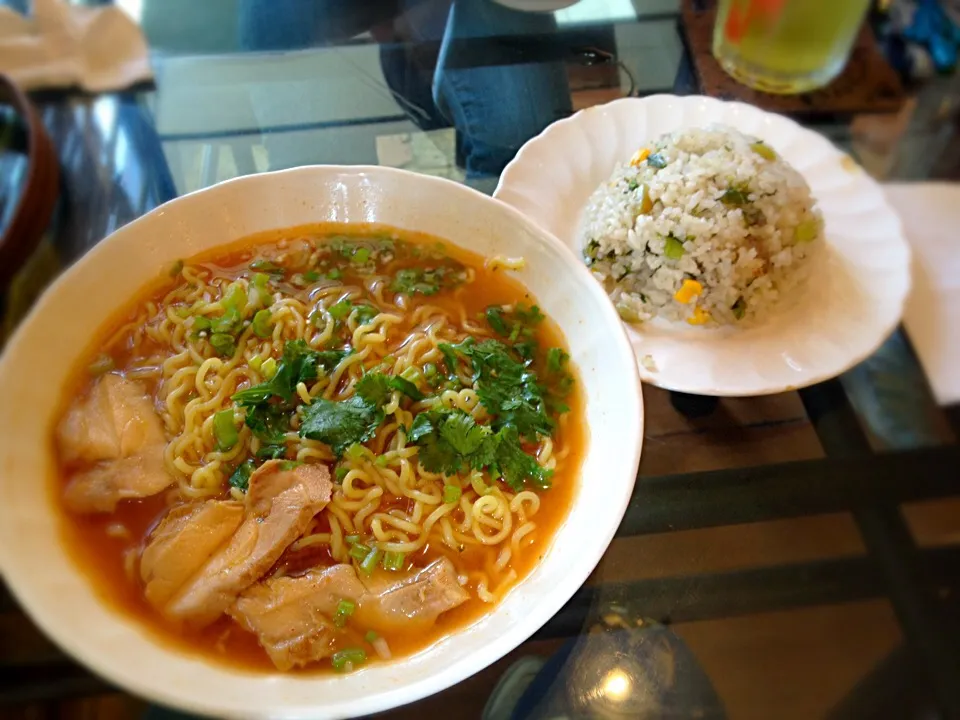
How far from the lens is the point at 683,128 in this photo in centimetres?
188

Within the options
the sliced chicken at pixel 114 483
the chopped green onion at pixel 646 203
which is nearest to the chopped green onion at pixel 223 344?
the sliced chicken at pixel 114 483

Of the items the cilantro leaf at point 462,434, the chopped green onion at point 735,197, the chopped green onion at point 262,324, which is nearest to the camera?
the cilantro leaf at point 462,434

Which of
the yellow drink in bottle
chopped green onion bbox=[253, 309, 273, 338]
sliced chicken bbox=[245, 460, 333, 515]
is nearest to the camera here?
sliced chicken bbox=[245, 460, 333, 515]

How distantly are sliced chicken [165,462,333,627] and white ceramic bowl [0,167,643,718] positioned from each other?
3.3 inches

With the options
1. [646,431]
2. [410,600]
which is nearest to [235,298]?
[410,600]

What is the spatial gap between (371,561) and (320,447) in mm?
240

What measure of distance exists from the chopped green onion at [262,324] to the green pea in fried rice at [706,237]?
83 centimetres

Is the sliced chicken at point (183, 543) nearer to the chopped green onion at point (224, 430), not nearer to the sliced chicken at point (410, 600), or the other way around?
the chopped green onion at point (224, 430)

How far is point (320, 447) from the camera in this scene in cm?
126

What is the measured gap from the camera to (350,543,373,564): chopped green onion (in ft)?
3.89

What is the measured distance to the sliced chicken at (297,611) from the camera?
1.06 metres

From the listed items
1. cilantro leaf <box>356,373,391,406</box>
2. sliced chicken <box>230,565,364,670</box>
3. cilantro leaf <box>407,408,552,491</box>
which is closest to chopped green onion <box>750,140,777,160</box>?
cilantro leaf <box>407,408,552,491</box>

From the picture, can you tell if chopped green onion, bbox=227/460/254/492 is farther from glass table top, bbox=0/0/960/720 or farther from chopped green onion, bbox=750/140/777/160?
chopped green onion, bbox=750/140/777/160

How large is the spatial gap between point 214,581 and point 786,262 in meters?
1.47
